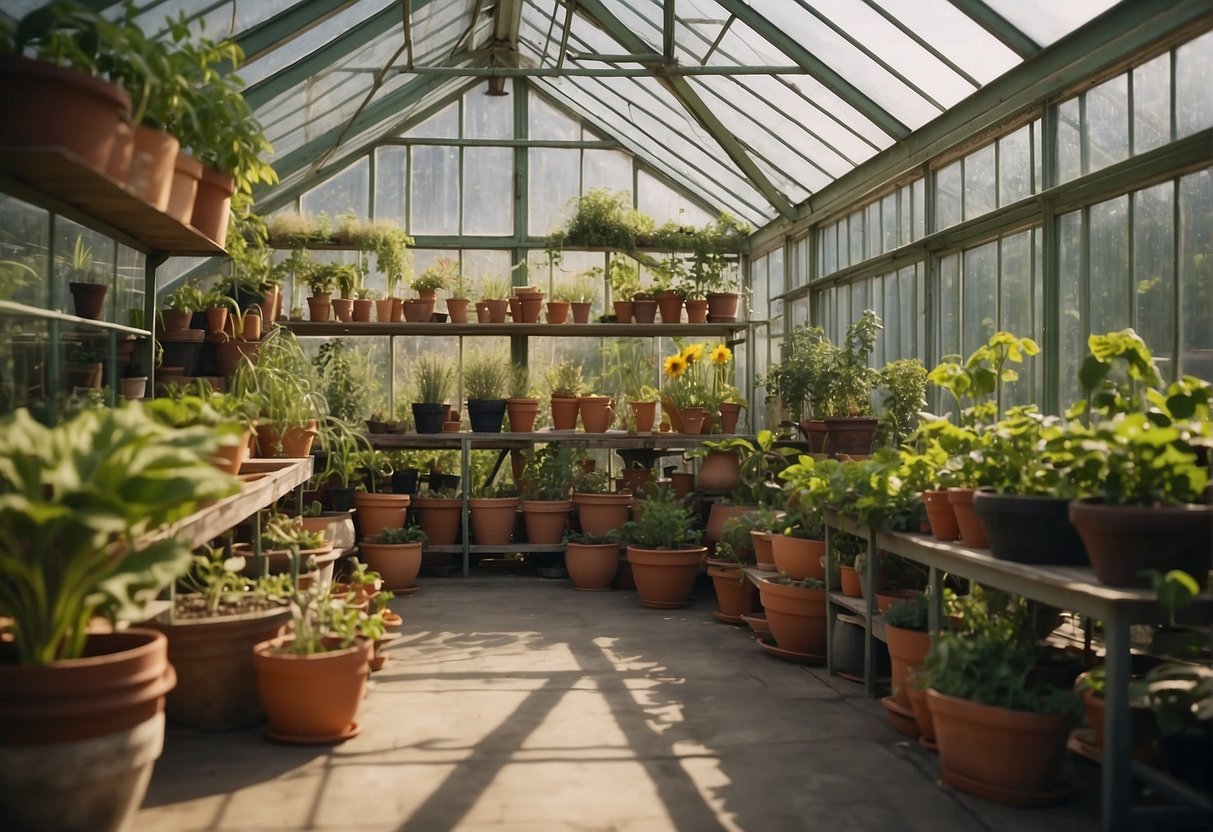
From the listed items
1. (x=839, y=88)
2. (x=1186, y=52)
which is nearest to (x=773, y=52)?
(x=839, y=88)

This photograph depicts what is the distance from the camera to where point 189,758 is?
3438 millimetres

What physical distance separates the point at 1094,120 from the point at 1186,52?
2.06ft

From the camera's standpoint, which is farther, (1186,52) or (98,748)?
(1186,52)

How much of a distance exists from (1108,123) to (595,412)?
4.19 metres

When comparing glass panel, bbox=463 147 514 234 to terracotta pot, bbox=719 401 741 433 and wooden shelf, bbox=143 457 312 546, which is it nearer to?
terracotta pot, bbox=719 401 741 433

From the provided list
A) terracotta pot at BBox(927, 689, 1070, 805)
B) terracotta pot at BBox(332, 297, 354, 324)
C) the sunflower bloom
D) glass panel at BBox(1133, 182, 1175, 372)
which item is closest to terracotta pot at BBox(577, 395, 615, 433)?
the sunflower bloom

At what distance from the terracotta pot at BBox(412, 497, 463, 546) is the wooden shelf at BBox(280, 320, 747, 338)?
4.44 ft

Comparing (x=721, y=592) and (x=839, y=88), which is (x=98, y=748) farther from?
(x=839, y=88)

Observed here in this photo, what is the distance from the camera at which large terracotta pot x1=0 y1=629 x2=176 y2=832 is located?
87.8 inches

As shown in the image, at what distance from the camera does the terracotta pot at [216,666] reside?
3.60 metres

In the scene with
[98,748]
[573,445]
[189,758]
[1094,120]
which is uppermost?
[1094,120]

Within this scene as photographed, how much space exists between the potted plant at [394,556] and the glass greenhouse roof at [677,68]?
2.78 metres

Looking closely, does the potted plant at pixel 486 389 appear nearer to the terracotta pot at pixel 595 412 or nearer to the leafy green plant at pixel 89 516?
the terracotta pot at pixel 595 412

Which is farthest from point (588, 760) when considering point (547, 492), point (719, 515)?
point (547, 492)
